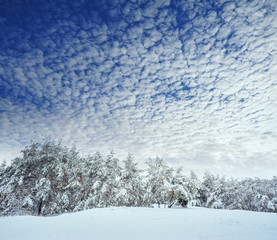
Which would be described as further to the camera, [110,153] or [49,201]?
→ [110,153]

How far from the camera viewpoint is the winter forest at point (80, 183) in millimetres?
22828

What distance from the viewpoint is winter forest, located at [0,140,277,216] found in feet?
74.9

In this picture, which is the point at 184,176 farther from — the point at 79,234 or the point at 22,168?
the point at 22,168

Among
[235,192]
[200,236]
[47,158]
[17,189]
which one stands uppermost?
[47,158]

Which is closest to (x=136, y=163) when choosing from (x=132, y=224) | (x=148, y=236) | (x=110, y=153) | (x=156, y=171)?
(x=110, y=153)

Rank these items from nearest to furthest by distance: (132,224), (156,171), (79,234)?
(79,234), (132,224), (156,171)

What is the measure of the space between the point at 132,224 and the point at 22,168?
26.9 m

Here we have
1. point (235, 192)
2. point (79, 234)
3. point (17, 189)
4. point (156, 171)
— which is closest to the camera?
point (79, 234)

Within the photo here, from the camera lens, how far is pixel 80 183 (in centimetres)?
2952

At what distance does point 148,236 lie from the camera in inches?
240

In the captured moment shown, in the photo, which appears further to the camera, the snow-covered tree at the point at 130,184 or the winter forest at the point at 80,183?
the snow-covered tree at the point at 130,184

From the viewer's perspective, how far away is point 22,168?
26.6 metres

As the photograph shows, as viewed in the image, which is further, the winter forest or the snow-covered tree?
the snow-covered tree

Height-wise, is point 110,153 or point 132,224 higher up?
point 110,153
